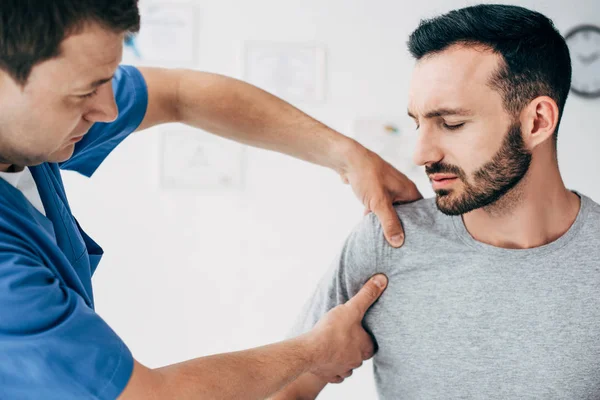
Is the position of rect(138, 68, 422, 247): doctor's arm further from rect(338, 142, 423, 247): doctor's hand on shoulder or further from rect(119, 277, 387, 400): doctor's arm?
rect(119, 277, 387, 400): doctor's arm

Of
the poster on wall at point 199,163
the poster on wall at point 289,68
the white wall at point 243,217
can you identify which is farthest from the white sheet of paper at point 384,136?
the poster on wall at point 199,163

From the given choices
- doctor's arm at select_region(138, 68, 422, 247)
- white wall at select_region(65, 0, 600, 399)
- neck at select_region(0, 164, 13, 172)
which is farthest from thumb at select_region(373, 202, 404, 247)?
white wall at select_region(65, 0, 600, 399)


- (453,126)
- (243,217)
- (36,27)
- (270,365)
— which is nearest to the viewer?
(36,27)

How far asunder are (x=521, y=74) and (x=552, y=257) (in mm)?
388

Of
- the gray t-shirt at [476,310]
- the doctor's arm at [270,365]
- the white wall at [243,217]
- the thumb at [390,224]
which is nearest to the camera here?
the doctor's arm at [270,365]

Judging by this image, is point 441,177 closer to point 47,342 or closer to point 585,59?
point 47,342

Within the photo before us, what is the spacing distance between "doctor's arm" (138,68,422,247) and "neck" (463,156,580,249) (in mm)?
221

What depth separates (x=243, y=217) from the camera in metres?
3.28

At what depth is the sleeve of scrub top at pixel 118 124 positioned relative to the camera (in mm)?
1337

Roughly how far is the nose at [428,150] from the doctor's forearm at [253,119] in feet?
0.58

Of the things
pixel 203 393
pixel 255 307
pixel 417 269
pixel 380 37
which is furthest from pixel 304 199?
pixel 203 393

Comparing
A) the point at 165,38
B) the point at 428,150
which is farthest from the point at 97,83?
the point at 165,38

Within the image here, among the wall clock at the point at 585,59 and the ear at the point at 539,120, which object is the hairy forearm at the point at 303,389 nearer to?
the ear at the point at 539,120

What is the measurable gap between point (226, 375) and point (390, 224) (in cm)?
56
